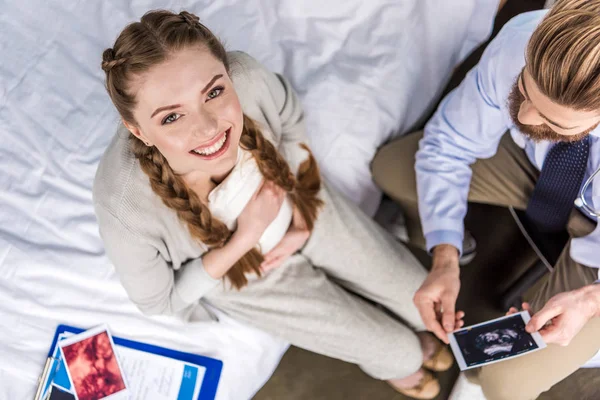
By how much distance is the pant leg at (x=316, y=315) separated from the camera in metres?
1.40

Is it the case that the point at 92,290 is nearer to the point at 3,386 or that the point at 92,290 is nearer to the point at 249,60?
the point at 3,386

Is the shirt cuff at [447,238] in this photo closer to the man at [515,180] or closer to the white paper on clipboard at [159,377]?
the man at [515,180]

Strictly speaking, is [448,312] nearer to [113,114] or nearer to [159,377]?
[159,377]

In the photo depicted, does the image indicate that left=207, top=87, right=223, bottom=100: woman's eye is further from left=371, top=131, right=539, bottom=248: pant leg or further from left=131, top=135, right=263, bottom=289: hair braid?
left=371, top=131, right=539, bottom=248: pant leg

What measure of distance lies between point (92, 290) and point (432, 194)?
2.92 feet

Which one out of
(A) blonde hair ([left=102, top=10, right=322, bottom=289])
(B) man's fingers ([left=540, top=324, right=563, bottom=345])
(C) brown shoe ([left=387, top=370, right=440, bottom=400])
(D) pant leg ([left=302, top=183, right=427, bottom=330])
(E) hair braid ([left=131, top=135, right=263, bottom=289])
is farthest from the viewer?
(C) brown shoe ([left=387, top=370, right=440, bottom=400])

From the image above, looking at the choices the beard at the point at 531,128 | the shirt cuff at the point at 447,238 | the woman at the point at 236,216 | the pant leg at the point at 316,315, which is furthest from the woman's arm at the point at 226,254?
the beard at the point at 531,128

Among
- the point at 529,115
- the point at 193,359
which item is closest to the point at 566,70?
the point at 529,115

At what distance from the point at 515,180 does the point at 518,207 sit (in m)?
0.09

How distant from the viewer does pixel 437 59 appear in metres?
1.69

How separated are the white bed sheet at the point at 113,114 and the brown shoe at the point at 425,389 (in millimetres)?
440

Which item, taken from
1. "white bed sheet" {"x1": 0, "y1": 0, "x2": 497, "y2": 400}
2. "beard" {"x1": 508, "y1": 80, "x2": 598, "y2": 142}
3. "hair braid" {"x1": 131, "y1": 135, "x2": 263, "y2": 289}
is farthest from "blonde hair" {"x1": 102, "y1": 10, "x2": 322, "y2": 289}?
"beard" {"x1": 508, "y1": 80, "x2": 598, "y2": 142}

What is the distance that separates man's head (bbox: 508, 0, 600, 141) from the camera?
87cm

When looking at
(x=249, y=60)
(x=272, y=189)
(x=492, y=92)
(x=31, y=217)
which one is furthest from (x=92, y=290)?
(x=492, y=92)
